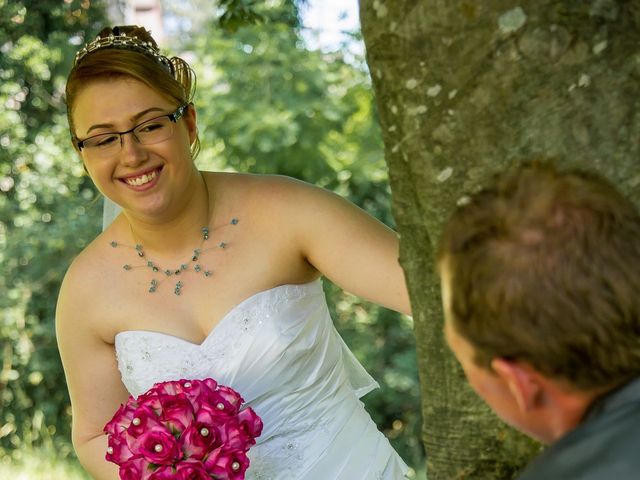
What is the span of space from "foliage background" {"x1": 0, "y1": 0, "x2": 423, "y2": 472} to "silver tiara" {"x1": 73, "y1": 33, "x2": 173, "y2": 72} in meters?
5.05

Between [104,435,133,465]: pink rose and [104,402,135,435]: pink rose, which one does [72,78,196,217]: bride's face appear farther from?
[104,435,133,465]: pink rose

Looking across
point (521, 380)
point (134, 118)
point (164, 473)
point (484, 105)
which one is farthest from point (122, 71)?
point (521, 380)

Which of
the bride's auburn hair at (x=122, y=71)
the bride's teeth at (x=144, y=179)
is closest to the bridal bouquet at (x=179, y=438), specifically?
the bride's teeth at (x=144, y=179)

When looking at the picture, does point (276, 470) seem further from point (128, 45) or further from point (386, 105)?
point (386, 105)

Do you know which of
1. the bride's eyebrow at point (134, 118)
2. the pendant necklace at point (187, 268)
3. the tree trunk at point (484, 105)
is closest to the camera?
the tree trunk at point (484, 105)

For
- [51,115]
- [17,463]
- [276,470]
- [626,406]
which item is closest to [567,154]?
[626,406]

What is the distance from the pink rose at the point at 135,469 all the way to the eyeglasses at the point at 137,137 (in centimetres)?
98

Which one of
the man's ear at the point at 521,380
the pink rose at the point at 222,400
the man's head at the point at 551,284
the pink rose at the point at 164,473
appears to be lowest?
the pink rose at the point at 164,473

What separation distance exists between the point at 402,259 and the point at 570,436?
2.20ft

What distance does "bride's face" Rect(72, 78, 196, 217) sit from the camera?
9.96 ft

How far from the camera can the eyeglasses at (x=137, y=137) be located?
305cm

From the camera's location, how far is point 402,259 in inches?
75.7

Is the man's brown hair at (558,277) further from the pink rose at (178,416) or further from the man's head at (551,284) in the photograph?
the pink rose at (178,416)

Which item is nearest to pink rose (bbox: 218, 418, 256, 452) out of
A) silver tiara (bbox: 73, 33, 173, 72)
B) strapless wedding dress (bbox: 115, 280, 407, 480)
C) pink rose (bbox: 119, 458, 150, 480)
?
pink rose (bbox: 119, 458, 150, 480)
